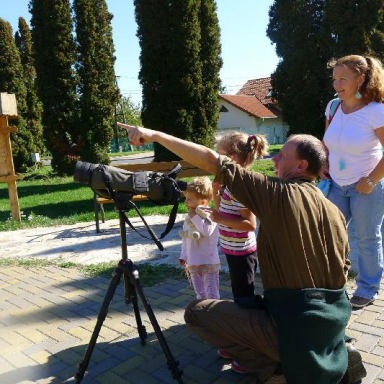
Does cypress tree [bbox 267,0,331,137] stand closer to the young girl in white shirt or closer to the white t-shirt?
the white t-shirt

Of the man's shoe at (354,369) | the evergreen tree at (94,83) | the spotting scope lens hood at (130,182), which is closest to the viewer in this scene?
the spotting scope lens hood at (130,182)

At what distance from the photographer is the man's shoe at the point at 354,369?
89.7 inches

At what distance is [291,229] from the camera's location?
1.91 m

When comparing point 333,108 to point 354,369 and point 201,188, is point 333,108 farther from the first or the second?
point 354,369

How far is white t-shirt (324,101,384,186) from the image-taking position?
2.97 metres

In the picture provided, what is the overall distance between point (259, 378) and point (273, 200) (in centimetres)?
101

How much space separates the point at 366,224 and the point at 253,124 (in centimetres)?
3218

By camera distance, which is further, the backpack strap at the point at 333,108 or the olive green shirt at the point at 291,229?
the backpack strap at the point at 333,108

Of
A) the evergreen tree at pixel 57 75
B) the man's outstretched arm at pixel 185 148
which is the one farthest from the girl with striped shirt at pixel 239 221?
the evergreen tree at pixel 57 75

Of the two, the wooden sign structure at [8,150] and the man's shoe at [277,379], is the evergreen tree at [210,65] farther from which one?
the man's shoe at [277,379]

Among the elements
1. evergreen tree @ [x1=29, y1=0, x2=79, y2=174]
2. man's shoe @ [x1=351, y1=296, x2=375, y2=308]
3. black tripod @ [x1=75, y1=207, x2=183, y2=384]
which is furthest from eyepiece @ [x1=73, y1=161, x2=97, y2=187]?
evergreen tree @ [x1=29, y1=0, x2=79, y2=174]

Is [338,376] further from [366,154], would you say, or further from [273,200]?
[366,154]

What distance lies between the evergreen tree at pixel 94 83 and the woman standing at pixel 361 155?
1197cm

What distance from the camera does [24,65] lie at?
66.7 feet
